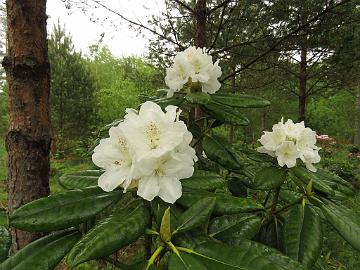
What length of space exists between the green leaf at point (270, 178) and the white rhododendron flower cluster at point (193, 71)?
1.23 feet

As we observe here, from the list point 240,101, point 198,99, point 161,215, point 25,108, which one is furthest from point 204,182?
point 25,108

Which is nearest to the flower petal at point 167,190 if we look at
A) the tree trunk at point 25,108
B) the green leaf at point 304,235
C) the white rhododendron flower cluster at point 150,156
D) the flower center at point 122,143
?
the white rhododendron flower cluster at point 150,156

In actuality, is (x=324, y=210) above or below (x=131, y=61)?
below

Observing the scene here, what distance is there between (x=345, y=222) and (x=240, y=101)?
0.55m

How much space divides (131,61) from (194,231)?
1634 cm

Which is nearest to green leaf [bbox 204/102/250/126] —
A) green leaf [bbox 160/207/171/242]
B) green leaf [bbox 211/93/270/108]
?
green leaf [bbox 211/93/270/108]

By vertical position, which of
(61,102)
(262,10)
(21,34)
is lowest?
(61,102)

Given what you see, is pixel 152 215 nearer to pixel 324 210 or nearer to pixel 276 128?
pixel 324 210

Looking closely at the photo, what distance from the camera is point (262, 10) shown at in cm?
523

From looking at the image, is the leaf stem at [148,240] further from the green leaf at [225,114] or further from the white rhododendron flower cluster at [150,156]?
the green leaf at [225,114]

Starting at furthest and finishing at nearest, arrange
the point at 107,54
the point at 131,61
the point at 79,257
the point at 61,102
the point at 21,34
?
the point at 107,54, the point at 131,61, the point at 61,102, the point at 21,34, the point at 79,257

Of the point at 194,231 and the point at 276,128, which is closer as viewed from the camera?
the point at 194,231

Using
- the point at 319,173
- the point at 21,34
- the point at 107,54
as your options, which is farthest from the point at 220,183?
the point at 107,54

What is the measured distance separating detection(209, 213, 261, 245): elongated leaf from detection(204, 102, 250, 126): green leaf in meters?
0.35
